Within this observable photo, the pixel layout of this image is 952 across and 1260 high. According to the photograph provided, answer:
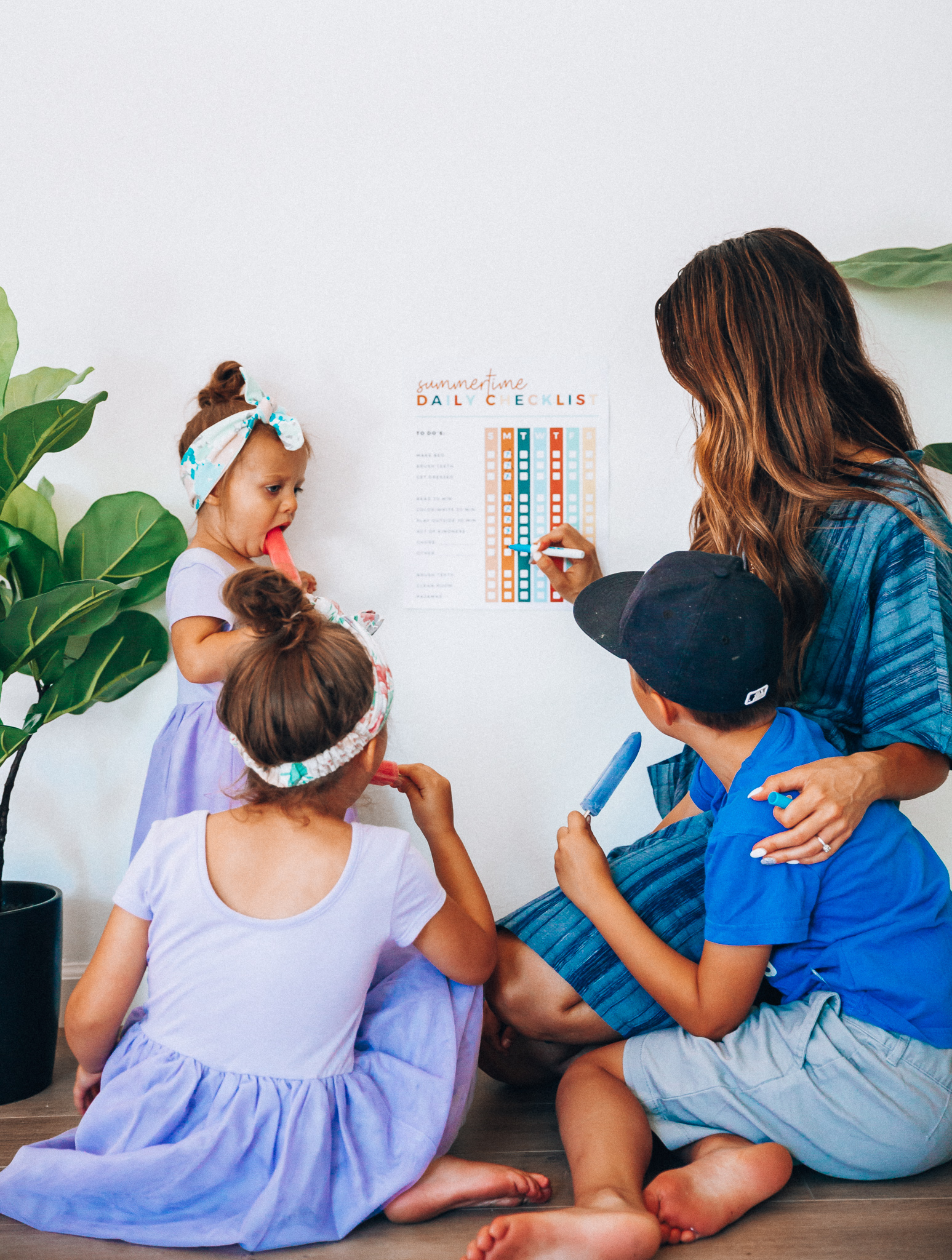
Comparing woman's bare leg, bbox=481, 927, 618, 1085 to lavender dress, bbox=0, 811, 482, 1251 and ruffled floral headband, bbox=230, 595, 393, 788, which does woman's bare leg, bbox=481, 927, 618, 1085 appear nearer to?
lavender dress, bbox=0, 811, 482, 1251

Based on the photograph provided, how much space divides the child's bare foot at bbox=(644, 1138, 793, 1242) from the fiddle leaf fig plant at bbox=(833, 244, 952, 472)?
1037 mm

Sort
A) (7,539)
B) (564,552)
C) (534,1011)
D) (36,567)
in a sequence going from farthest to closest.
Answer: (564,552) < (36,567) < (7,539) < (534,1011)

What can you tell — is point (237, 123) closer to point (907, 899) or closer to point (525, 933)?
point (525, 933)

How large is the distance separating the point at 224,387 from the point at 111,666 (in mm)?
489

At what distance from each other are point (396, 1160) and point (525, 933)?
337 mm

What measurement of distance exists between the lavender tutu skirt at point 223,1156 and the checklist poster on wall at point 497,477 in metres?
0.86

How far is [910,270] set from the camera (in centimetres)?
155

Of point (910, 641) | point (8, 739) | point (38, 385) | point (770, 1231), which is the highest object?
point (38, 385)

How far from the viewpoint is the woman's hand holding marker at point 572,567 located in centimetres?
164

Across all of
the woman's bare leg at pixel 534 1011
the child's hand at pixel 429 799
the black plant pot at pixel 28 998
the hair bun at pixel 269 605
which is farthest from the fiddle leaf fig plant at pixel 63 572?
the woman's bare leg at pixel 534 1011

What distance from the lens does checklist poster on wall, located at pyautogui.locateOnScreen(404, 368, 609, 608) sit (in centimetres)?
169

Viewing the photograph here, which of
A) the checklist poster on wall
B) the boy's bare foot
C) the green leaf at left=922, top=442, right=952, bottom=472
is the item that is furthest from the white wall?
the boy's bare foot

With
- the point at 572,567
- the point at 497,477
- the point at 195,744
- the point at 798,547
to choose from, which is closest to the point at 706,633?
the point at 798,547

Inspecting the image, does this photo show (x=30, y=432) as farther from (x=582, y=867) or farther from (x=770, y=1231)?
(x=770, y=1231)
